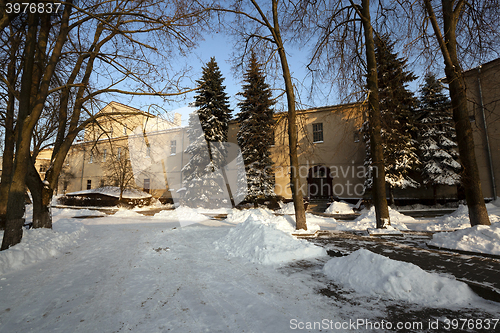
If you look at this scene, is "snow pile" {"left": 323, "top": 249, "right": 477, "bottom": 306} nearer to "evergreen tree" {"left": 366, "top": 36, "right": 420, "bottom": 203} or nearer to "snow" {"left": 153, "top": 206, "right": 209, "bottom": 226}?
"snow" {"left": 153, "top": 206, "right": 209, "bottom": 226}

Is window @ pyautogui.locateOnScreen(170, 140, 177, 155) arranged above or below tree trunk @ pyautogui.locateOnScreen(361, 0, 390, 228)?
above

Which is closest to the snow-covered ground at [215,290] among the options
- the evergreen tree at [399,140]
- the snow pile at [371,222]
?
the snow pile at [371,222]

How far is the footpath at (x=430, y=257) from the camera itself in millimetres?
3787

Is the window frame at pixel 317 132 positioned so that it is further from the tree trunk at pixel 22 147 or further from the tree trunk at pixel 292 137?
the tree trunk at pixel 22 147

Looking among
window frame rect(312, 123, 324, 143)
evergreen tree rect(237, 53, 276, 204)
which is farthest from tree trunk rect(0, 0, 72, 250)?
window frame rect(312, 123, 324, 143)

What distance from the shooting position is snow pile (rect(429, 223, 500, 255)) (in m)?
5.31

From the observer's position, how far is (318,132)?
25312 millimetres

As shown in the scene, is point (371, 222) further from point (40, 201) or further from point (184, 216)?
point (40, 201)

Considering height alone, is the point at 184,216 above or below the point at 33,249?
below

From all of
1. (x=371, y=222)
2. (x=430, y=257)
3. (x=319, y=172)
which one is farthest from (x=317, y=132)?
(x=430, y=257)

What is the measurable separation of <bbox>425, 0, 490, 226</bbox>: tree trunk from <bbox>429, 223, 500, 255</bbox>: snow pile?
1022mm

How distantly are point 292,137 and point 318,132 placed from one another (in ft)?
56.5

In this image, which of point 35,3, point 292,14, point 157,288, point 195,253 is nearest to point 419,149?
point 292,14

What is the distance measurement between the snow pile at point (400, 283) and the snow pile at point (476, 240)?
2854 millimetres
